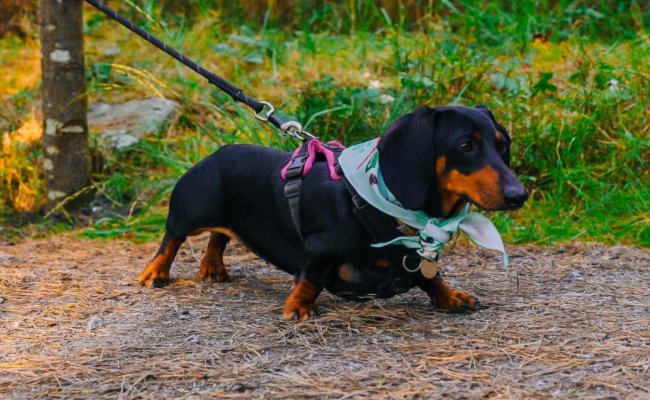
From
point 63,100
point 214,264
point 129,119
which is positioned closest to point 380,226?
point 214,264

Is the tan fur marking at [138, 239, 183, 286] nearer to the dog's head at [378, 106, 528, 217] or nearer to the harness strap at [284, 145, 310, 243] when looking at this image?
the harness strap at [284, 145, 310, 243]

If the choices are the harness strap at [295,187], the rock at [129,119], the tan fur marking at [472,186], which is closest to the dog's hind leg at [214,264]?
the harness strap at [295,187]

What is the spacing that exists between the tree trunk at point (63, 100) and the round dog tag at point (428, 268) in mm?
2667

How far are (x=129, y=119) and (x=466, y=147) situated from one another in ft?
11.1

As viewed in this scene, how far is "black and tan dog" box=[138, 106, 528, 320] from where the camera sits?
8.33ft

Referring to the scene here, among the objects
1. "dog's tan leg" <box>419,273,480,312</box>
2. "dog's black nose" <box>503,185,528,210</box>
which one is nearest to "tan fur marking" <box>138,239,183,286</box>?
"dog's tan leg" <box>419,273,480,312</box>

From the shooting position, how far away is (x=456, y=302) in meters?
2.93

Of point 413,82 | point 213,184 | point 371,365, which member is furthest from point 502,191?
point 413,82

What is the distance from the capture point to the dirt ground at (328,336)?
7.21 feet

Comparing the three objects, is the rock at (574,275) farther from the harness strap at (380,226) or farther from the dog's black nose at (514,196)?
the dog's black nose at (514,196)

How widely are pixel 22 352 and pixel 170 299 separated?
719 millimetres

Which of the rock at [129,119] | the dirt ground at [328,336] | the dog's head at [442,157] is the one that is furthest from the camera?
the rock at [129,119]

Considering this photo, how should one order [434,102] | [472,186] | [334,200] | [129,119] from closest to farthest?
[472,186]
[334,200]
[434,102]
[129,119]

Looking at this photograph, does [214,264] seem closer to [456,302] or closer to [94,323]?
[94,323]
